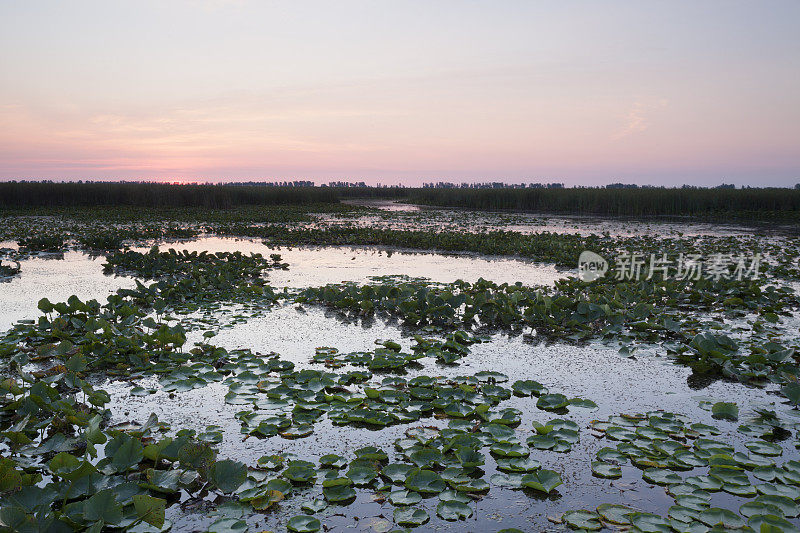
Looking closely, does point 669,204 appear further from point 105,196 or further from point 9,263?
point 105,196

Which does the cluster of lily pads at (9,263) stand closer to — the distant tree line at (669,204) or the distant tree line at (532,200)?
the distant tree line at (532,200)

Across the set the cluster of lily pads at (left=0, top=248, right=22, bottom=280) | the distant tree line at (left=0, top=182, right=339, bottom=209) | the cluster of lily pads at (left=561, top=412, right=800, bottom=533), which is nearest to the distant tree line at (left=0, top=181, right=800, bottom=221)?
the distant tree line at (left=0, top=182, right=339, bottom=209)

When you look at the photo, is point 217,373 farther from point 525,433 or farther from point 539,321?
point 539,321

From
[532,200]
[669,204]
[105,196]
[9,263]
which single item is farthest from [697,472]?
[105,196]

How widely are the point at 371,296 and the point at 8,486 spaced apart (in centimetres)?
526

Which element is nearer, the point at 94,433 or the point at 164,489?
the point at 164,489

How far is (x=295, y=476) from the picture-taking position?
3.01 m

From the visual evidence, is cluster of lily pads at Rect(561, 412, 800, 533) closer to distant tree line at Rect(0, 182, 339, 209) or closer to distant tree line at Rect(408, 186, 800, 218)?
distant tree line at Rect(408, 186, 800, 218)

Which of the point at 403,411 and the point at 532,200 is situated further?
the point at 532,200

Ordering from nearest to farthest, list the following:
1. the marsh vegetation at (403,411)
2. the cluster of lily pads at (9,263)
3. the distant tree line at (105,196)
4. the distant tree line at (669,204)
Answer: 1. the marsh vegetation at (403,411)
2. the cluster of lily pads at (9,263)
3. the distant tree line at (669,204)
4. the distant tree line at (105,196)

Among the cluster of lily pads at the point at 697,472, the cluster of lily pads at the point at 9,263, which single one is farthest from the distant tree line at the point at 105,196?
the cluster of lily pads at the point at 697,472

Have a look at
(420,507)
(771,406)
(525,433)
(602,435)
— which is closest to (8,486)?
(420,507)

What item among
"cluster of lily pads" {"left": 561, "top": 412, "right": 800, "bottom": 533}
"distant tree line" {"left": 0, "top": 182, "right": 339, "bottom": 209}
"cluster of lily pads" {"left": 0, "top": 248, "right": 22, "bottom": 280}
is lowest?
"cluster of lily pads" {"left": 561, "top": 412, "right": 800, "bottom": 533}

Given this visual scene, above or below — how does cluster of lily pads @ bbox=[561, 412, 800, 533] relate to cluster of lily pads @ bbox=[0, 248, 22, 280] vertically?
below
